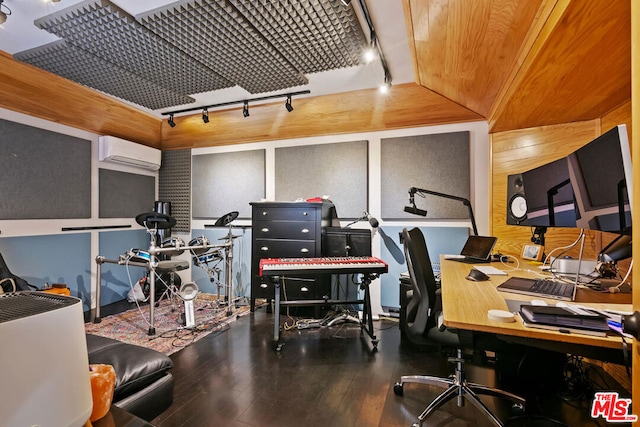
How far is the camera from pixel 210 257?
3.41 m

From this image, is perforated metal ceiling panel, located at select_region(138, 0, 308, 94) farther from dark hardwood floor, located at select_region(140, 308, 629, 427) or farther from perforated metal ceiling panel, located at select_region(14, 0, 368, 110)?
dark hardwood floor, located at select_region(140, 308, 629, 427)

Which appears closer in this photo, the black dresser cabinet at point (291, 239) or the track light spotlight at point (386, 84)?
the track light spotlight at point (386, 84)

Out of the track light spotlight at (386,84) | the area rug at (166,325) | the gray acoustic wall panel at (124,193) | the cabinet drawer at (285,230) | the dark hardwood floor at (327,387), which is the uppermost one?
the track light spotlight at (386,84)

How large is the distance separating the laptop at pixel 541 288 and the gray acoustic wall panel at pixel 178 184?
13.4 ft

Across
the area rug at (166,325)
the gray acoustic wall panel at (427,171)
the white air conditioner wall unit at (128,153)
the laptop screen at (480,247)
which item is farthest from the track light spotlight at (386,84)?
the white air conditioner wall unit at (128,153)

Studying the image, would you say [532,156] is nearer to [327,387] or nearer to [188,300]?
[327,387]

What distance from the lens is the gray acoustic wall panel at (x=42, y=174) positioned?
2867 millimetres

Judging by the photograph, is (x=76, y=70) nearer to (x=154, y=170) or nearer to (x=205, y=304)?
(x=154, y=170)

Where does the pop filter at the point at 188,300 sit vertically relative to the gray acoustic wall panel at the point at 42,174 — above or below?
below

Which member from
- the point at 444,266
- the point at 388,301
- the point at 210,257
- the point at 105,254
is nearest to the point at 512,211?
the point at 444,266

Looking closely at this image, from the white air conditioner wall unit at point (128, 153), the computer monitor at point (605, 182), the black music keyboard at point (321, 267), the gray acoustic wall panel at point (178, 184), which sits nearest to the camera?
the computer monitor at point (605, 182)

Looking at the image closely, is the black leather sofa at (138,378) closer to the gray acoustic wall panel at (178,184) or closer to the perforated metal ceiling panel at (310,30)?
the perforated metal ceiling panel at (310,30)

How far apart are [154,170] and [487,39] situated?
4.42 metres

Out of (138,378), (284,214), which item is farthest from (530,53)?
(138,378)
